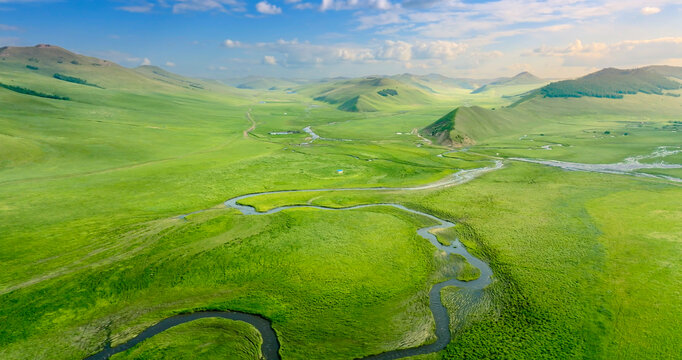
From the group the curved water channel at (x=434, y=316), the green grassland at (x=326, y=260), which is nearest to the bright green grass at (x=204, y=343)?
the green grassland at (x=326, y=260)

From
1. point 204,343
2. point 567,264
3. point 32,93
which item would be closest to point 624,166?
point 567,264

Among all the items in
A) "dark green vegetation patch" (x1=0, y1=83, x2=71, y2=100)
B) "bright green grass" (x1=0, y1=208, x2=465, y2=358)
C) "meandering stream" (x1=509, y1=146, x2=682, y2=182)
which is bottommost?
"bright green grass" (x1=0, y1=208, x2=465, y2=358)

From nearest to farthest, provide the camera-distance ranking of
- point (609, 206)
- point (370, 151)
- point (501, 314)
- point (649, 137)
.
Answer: point (501, 314) < point (609, 206) < point (370, 151) < point (649, 137)

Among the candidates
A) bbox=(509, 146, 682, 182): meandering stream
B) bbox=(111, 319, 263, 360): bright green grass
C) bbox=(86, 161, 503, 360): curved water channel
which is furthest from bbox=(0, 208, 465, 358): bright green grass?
bbox=(509, 146, 682, 182): meandering stream

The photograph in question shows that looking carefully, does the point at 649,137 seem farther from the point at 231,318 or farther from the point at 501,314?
the point at 231,318

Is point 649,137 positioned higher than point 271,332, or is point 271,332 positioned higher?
point 649,137

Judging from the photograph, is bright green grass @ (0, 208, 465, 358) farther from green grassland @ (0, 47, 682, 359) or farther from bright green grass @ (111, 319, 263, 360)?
bright green grass @ (111, 319, 263, 360)

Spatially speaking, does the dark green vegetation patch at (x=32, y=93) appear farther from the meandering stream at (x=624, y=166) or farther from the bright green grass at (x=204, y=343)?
the meandering stream at (x=624, y=166)

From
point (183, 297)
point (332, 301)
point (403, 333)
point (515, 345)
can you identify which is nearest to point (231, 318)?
point (183, 297)

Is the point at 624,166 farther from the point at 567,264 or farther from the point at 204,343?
the point at 204,343
